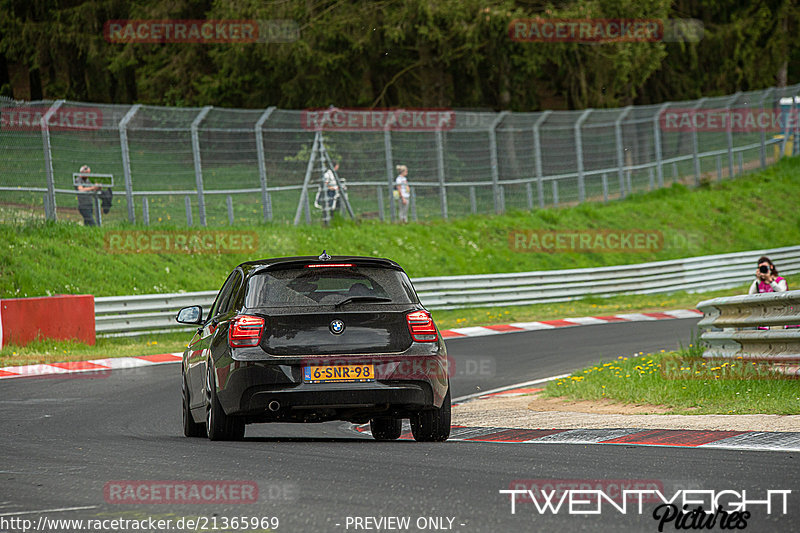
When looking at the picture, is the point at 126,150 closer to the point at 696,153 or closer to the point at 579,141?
the point at 579,141

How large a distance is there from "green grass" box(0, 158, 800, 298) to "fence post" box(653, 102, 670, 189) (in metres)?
0.57

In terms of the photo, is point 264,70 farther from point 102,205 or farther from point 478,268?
point 102,205

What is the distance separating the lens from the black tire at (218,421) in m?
→ 9.28

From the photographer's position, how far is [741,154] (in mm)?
43125

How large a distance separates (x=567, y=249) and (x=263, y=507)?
90.2 feet

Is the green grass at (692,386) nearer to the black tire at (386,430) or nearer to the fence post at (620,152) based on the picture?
the black tire at (386,430)

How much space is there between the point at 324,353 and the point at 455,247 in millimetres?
22425

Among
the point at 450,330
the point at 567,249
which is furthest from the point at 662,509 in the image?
the point at 567,249

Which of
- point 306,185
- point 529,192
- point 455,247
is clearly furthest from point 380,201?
point 529,192

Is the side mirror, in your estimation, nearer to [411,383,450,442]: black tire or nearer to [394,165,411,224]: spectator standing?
[411,383,450,442]: black tire

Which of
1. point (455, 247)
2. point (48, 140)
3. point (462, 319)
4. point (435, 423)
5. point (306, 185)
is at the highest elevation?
point (48, 140)

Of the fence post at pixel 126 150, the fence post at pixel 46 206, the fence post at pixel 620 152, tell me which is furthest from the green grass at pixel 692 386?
the fence post at pixel 620 152

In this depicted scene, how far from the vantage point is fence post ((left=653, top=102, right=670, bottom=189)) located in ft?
124

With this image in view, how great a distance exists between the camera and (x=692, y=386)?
11617 millimetres
